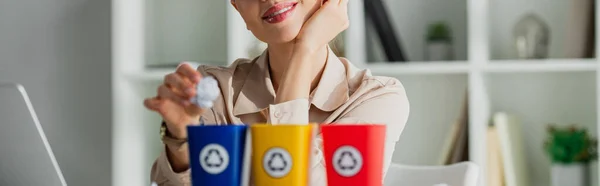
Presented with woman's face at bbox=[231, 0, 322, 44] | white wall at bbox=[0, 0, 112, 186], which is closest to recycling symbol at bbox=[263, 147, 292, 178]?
woman's face at bbox=[231, 0, 322, 44]

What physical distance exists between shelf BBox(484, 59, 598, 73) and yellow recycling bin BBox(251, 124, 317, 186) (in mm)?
2004

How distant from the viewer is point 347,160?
3.05 ft

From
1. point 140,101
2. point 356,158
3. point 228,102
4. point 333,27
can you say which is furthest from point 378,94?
point 140,101

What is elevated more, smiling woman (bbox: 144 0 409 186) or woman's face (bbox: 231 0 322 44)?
woman's face (bbox: 231 0 322 44)

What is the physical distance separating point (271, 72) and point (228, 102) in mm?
86

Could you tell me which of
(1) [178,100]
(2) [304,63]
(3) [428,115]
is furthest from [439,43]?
(1) [178,100]

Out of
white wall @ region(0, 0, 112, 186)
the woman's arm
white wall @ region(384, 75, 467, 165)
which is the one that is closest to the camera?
the woman's arm

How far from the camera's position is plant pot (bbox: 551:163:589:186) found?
2848 millimetres

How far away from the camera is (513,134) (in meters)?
2.97

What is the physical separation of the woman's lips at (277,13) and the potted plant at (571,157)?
1.78 metres

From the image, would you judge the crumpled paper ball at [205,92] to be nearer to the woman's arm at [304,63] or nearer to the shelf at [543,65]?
the woman's arm at [304,63]

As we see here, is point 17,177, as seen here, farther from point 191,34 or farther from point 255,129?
point 191,34

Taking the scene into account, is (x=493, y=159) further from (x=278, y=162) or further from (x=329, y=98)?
(x=278, y=162)

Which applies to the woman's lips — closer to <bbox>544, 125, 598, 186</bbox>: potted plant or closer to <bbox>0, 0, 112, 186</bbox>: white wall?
<bbox>544, 125, 598, 186</bbox>: potted plant
